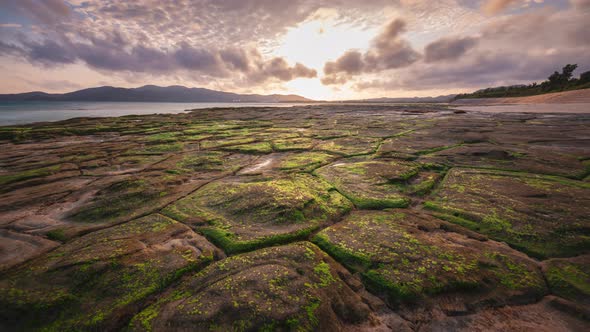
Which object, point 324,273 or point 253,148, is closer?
point 324,273

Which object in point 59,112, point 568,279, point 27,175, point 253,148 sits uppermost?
point 59,112

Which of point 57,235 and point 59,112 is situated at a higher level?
point 59,112

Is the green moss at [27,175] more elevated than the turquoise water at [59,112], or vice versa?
the turquoise water at [59,112]

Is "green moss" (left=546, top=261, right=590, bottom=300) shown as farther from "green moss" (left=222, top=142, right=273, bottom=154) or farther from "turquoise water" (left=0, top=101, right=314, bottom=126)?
"turquoise water" (left=0, top=101, right=314, bottom=126)

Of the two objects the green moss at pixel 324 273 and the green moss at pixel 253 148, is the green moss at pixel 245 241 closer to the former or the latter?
the green moss at pixel 324 273

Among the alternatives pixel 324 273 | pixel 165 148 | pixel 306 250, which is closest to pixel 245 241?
pixel 306 250

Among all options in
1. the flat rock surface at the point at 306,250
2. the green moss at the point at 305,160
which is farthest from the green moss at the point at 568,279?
the green moss at the point at 305,160

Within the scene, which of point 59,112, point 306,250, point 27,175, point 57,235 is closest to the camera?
→ point 306,250

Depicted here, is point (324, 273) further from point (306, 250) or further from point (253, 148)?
point (253, 148)

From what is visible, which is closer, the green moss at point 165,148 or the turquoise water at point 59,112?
the green moss at point 165,148
